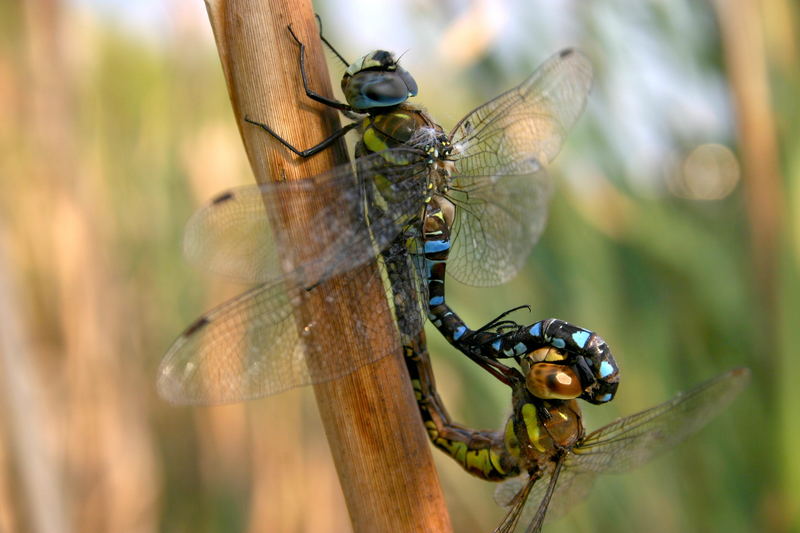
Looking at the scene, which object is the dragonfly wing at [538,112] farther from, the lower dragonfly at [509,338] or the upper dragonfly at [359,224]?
the lower dragonfly at [509,338]

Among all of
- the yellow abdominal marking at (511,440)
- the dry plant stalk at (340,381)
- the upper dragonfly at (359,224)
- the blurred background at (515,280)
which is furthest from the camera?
the blurred background at (515,280)

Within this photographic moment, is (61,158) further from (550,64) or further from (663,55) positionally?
(663,55)

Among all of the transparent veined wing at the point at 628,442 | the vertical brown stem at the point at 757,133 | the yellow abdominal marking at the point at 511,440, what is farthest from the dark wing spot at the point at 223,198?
the vertical brown stem at the point at 757,133

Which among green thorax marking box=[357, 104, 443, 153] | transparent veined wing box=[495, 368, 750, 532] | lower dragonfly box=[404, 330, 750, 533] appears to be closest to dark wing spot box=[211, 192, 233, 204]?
green thorax marking box=[357, 104, 443, 153]

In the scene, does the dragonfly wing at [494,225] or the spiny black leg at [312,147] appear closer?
the spiny black leg at [312,147]

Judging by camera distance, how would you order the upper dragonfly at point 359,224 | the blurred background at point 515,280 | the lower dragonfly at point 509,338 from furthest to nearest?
the blurred background at point 515,280, the lower dragonfly at point 509,338, the upper dragonfly at point 359,224

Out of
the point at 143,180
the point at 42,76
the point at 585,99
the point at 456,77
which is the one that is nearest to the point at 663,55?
the point at 456,77

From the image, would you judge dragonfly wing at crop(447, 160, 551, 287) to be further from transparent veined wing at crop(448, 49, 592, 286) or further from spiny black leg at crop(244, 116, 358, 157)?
spiny black leg at crop(244, 116, 358, 157)
